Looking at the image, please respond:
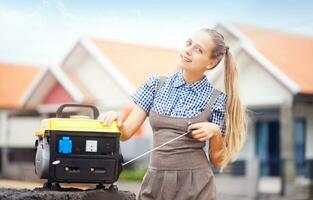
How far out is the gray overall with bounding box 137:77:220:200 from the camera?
1774mm

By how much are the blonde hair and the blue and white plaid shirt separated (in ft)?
0.07

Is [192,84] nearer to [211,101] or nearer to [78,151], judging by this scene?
[211,101]

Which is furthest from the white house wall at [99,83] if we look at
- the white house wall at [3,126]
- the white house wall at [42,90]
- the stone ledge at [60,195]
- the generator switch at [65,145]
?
the generator switch at [65,145]

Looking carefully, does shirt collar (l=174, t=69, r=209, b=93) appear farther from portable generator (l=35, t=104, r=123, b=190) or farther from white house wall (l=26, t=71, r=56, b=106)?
white house wall (l=26, t=71, r=56, b=106)

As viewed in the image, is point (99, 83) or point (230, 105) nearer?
point (230, 105)

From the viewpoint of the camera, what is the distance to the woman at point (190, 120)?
1.78 meters

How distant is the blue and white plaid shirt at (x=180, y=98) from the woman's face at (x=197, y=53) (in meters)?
0.04

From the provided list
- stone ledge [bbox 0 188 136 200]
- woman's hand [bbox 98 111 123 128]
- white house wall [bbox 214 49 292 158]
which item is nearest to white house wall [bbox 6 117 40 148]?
white house wall [bbox 214 49 292 158]

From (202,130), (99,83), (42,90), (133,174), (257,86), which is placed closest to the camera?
(202,130)

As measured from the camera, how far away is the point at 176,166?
5.82 ft

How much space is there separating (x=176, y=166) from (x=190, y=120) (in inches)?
4.4

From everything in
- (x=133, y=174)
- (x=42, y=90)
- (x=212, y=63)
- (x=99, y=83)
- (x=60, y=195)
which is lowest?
(x=133, y=174)

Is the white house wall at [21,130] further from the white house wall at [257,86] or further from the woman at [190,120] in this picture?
the woman at [190,120]

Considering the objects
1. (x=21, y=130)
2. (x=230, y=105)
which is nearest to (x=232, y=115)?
(x=230, y=105)
